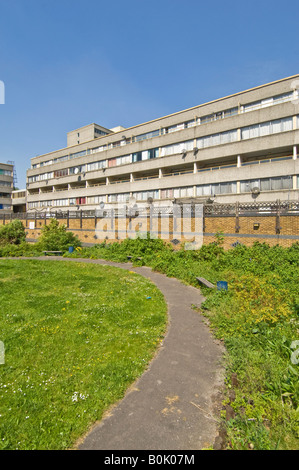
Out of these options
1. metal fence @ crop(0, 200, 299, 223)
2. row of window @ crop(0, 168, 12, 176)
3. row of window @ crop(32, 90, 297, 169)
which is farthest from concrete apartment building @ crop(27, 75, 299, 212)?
row of window @ crop(0, 168, 12, 176)

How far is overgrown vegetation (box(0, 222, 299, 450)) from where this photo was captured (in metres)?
3.07

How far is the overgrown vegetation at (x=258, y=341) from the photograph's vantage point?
10.1 feet

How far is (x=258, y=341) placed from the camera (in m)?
5.14

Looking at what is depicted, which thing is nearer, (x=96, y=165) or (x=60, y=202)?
(x=96, y=165)

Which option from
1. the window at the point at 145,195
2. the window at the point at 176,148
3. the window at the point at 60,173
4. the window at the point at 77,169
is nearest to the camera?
the window at the point at 176,148

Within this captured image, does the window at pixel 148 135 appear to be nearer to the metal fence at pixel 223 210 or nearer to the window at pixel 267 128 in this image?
the window at pixel 267 128

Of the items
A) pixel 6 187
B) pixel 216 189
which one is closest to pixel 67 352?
pixel 216 189

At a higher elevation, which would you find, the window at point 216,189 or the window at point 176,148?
the window at point 176,148

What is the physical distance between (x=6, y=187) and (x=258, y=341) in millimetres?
73376

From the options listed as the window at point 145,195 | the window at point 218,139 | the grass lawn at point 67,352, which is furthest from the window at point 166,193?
the grass lawn at point 67,352

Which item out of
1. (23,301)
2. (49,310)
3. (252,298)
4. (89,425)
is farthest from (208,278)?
(89,425)

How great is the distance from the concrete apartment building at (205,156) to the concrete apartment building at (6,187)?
27.1 meters

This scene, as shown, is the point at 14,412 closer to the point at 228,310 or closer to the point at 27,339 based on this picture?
the point at 27,339

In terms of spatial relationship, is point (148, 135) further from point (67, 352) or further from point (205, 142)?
point (67, 352)
